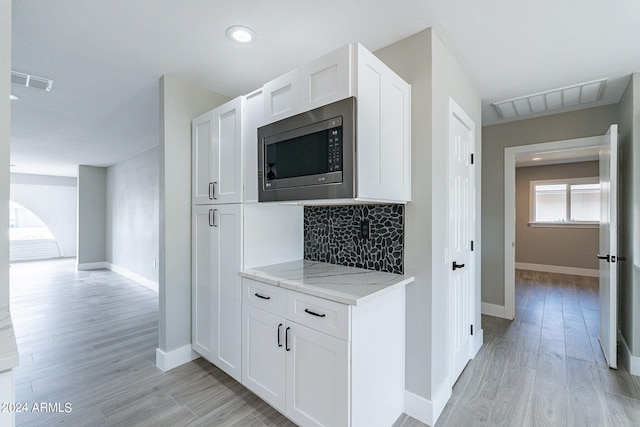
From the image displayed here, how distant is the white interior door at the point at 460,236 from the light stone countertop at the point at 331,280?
671mm

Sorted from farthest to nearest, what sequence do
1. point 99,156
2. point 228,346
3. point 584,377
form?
point 99,156, point 584,377, point 228,346

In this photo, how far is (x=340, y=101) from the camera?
1517 mm

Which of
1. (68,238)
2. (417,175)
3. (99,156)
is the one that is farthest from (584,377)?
(68,238)

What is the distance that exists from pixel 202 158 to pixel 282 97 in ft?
3.66

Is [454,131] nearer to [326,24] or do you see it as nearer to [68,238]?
[326,24]

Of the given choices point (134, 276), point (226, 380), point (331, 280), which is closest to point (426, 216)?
point (331, 280)

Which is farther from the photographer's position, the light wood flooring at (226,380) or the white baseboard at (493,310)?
the white baseboard at (493,310)

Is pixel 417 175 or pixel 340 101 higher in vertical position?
pixel 340 101

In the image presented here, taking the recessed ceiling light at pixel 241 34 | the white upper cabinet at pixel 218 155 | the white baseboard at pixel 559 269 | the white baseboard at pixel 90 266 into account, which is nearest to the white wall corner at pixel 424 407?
the white upper cabinet at pixel 218 155

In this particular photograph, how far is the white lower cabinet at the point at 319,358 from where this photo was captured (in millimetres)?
1490

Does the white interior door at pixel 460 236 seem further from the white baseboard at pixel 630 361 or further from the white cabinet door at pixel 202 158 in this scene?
the white cabinet door at pixel 202 158

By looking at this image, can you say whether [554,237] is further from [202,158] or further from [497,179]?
[202,158]

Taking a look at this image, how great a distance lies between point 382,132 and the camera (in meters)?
1.68

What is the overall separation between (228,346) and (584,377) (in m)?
2.87
